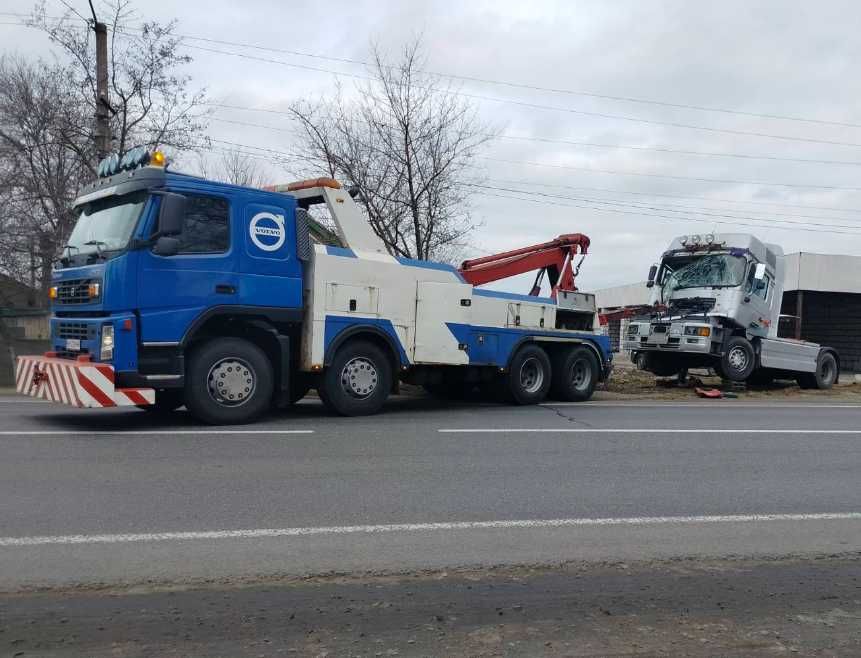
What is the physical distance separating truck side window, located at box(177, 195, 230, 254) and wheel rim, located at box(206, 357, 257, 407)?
137 centimetres

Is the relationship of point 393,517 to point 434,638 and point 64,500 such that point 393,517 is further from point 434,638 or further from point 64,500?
point 64,500

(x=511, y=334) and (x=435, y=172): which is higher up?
(x=435, y=172)

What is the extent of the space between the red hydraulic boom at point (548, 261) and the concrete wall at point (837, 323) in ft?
70.0

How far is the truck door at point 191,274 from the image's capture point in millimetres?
9016

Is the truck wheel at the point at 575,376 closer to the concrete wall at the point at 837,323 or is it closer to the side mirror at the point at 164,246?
the side mirror at the point at 164,246

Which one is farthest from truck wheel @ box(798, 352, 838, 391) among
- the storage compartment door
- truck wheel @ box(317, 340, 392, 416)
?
truck wheel @ box(317, 340, 392, 416)

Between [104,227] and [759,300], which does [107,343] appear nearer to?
[104,227]

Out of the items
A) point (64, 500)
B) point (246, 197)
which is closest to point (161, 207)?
point (246, 197)

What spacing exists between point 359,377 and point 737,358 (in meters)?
10.2

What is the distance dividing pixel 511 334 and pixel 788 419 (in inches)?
177

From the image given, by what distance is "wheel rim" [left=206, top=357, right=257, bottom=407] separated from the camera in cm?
957

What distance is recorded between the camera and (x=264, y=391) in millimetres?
9898

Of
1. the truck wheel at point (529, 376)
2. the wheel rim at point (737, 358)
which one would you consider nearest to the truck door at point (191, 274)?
the truck wheel at point (529, 376)

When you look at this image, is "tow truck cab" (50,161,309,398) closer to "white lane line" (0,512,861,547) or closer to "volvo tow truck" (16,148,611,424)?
"volvo tow truck" (16,148,611,424)
